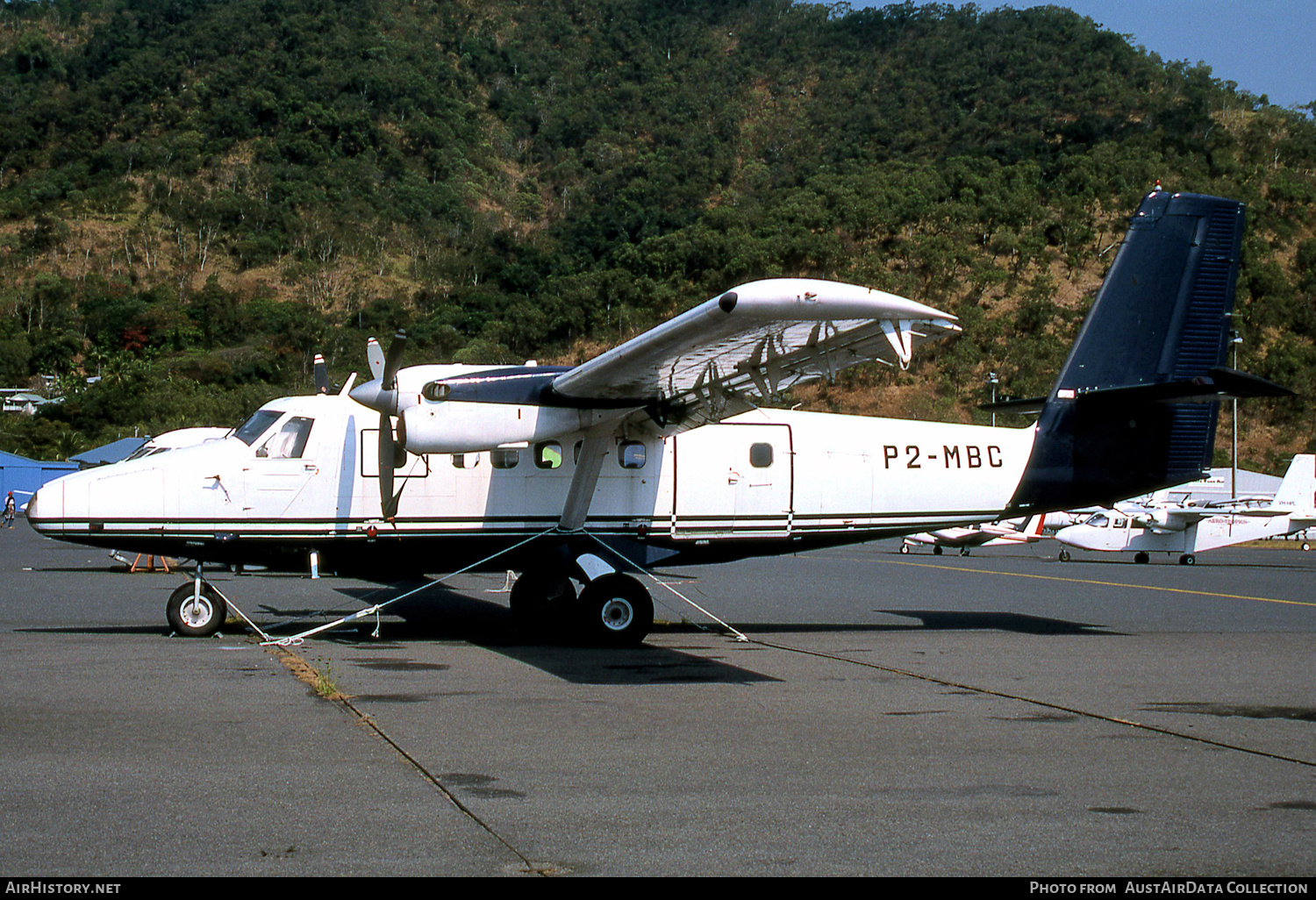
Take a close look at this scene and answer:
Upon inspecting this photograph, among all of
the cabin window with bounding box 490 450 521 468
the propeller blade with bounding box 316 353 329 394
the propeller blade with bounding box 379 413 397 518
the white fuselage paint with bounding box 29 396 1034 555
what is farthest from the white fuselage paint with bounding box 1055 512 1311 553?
the propeller blade with bounding box 379 413 397 518

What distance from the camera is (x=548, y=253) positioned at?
103 meters

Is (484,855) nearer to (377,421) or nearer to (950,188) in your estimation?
(377,421)

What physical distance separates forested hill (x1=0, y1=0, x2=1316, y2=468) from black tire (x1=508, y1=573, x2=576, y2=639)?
49809mm

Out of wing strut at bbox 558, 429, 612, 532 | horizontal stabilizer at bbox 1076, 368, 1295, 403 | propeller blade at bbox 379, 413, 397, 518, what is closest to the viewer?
horizontal stabilizer at bbox 1076, 368, 1295, 403

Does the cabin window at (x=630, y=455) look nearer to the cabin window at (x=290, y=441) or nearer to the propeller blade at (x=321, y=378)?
the cabin window at (x=290, y=441)

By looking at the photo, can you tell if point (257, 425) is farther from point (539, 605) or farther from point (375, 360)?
point (539, 605)

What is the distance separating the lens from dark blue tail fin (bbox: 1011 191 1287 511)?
535 inches

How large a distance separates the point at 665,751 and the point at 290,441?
7.12 m

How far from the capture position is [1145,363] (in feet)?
45.2

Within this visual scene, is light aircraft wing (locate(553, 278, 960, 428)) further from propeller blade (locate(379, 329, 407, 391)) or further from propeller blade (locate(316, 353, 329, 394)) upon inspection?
propeller blade (locate(316, 353, 329, 394))

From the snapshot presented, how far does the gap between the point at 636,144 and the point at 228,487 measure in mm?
123368

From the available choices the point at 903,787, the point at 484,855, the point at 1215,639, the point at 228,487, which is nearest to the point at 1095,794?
the point at 903,787

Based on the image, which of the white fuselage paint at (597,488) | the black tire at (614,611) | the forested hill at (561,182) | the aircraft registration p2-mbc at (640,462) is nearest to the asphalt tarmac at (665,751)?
the black tire at (614,611)

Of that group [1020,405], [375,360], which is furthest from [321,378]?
[1020,405]
